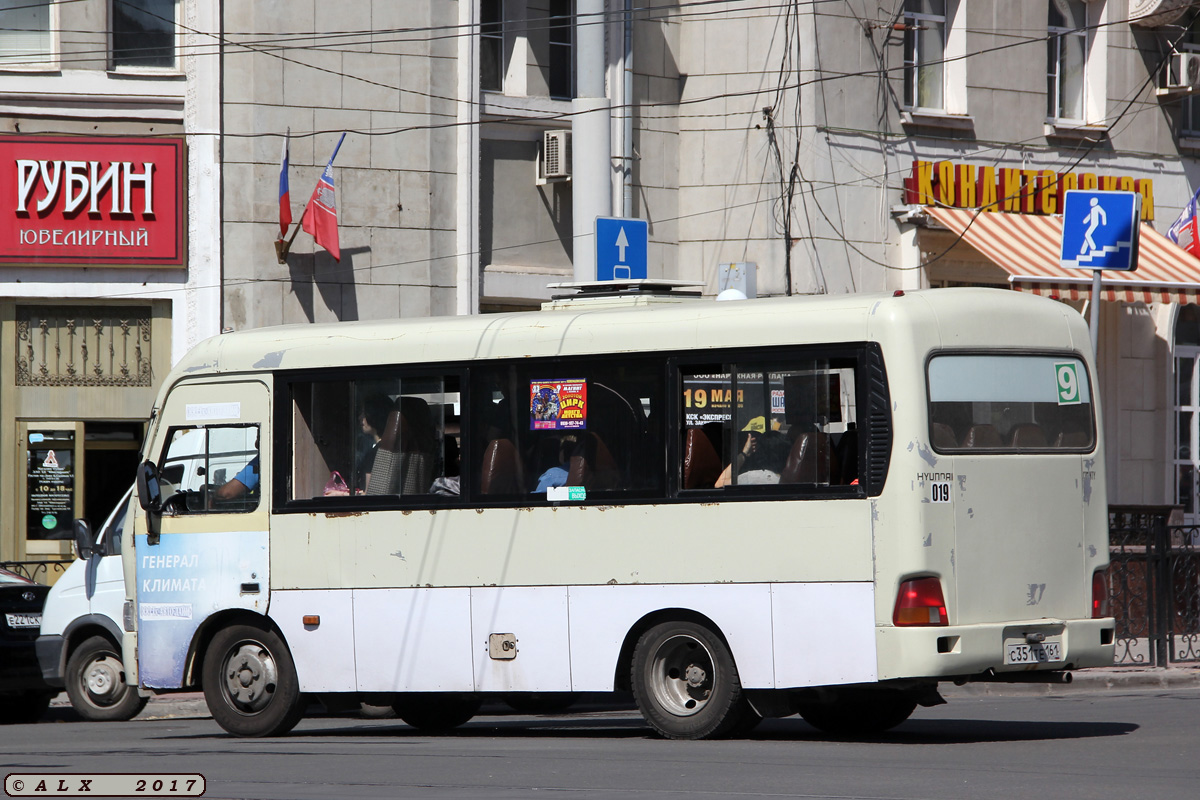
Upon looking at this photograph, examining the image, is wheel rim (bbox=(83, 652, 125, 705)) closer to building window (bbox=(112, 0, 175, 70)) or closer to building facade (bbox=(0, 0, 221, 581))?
building facade (bbox=(0, 0, 221, 581))

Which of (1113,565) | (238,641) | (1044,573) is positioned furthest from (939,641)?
(1113,565)

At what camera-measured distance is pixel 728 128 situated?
2238cm

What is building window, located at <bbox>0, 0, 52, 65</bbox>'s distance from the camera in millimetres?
20141

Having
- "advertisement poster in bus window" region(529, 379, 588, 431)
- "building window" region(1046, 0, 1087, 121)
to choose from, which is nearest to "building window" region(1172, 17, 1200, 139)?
"building window" region(1046, 0, 1087, 121)

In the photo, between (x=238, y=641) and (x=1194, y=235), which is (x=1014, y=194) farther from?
(x=238, y=641)

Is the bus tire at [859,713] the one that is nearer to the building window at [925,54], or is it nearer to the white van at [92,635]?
the white van at [92,635]

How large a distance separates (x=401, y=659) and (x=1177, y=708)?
5818 mm

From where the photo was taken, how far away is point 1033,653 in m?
10.0

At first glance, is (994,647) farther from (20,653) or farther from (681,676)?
(20,653)

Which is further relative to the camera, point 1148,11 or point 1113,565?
point 1148,11

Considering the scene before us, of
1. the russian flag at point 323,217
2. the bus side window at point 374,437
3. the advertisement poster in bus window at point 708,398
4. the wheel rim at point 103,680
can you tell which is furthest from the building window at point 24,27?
the advertisement poster in bus window at point 708,398

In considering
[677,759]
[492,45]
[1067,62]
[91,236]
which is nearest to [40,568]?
[91,236]

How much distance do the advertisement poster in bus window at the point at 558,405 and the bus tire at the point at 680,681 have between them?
1.39 m

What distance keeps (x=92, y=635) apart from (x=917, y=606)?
7560 millimetres
